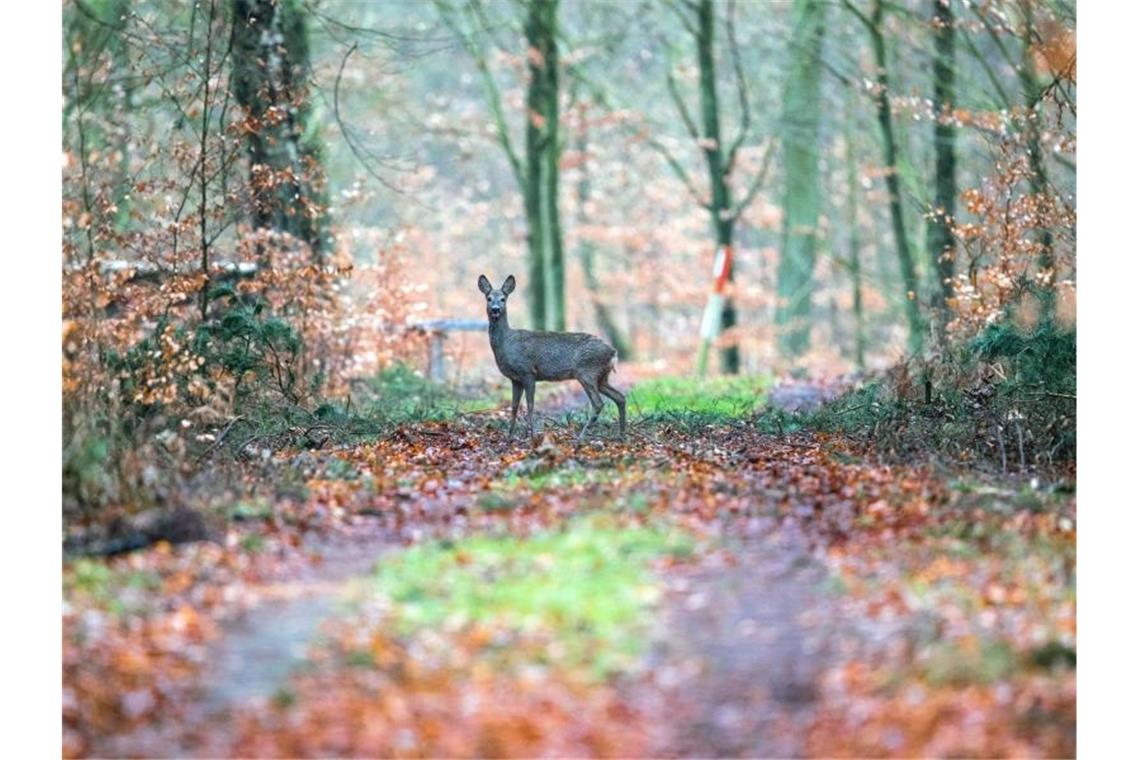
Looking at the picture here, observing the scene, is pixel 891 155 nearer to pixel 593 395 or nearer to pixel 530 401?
pixel 593 395

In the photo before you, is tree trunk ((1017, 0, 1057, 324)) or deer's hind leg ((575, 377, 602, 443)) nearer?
deer's hind leg ((575, 377, 602, 443))

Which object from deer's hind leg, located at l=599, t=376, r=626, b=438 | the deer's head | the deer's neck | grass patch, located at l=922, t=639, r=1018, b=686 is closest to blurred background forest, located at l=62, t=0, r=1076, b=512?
the deer's neck

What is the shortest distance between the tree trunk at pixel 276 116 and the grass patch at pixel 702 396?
12.0 ft

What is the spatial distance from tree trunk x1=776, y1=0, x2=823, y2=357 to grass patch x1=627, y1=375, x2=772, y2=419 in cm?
746

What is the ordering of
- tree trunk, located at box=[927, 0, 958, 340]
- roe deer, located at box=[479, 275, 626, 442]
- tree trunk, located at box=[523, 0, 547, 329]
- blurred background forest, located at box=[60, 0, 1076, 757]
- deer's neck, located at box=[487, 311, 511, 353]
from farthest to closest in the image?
tree trunk, located at box=[523, 0, 547, 329] → tree trunk, located at box=[927, 0, 958, 340] → deer's neck, located at box=[487, 311, 511, 353] → roe deer, located at box=[479, 275, 626, 442] → blurred background forest, located at box=[60, 0, 1076, 757]

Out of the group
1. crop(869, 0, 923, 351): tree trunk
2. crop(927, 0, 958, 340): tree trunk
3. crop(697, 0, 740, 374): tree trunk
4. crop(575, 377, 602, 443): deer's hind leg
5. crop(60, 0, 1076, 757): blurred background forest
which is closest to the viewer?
crop(60, 0, 1076, 757): blurred background forest

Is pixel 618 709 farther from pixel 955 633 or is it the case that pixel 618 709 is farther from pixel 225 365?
pixel 225 365

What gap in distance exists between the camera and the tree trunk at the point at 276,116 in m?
14.0

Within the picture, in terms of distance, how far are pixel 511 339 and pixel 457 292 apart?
2110 centimetres

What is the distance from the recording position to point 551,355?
12.6 meters

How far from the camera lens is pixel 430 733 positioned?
6.23 meters

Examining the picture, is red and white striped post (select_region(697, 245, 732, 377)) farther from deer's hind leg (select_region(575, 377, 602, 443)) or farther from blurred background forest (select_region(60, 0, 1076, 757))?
deer's hind leg (select_region(575, 377, 602, 443))

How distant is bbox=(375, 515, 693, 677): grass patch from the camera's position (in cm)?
655

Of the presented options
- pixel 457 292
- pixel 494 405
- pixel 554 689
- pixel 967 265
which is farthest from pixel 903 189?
pixel 554 689
